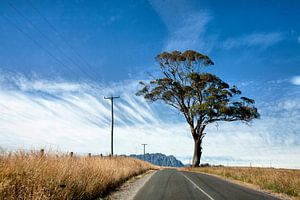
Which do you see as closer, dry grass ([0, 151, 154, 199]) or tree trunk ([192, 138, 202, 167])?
dry grass ([0, 151, 154, 199])

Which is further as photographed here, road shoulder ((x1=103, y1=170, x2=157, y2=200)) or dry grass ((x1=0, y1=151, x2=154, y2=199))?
road shoulder ((x1=103, y1=170, x2=157, y2=200))

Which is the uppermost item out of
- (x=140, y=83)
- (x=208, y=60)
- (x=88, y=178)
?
(x=208, y=60)

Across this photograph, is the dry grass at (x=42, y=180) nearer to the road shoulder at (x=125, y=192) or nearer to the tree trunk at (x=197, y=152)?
the road shoulder at (x=125, y=192)

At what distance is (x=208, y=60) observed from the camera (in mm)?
45688

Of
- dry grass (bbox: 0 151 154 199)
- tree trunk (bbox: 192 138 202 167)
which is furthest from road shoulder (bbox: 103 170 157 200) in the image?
tree trunk (bbox: 192 138 202 167)

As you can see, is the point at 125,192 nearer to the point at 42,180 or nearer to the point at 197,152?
the point at 42,180

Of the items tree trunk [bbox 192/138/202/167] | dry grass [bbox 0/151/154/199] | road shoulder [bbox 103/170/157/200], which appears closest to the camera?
dry grass [bbox 0/151/154/199]

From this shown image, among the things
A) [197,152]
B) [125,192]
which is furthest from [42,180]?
[197,152]

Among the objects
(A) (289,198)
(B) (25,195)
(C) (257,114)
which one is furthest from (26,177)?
(C) (257,114)

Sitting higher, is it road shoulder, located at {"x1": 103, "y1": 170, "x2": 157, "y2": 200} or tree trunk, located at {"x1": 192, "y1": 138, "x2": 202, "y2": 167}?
tree trunk, located at {"x1": 192, "y1": 138, "x2": 202, "y2": 167}

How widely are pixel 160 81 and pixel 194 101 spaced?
581 cm

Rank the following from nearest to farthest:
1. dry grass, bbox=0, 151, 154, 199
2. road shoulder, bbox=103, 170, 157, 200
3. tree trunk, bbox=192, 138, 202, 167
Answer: dry grass, bbox=0, 151, 154, 199 < road shoulder, bbox=103, 170, 157, 200 < tree trunk, bbox=192, 138, 202, 167

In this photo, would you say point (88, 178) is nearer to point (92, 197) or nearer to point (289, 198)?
point (92, 197)

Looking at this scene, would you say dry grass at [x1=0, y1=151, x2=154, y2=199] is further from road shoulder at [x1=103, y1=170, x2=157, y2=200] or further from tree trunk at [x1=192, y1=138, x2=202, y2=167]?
tree trunk at [x1=192, y1=138, x2=202, y2=167]
